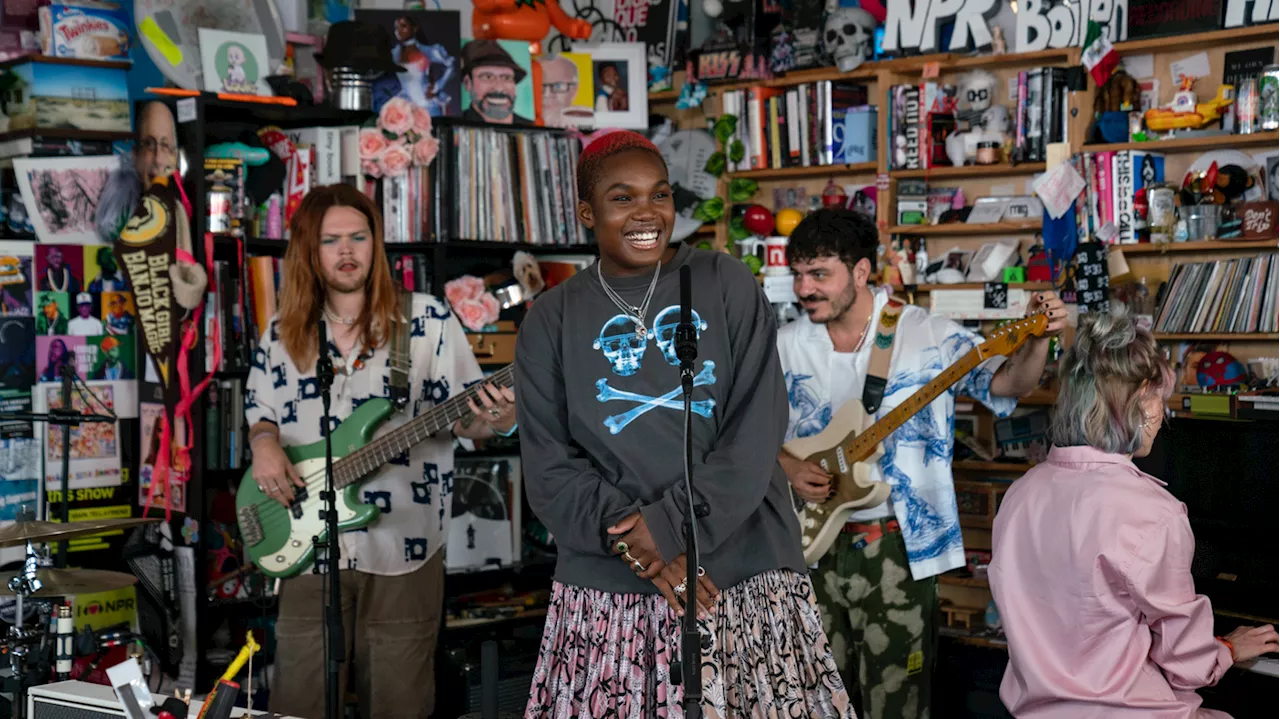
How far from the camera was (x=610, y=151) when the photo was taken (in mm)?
2156

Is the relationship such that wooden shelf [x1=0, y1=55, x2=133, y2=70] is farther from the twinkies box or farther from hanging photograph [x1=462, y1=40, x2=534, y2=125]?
hanging photograph [x1=462, y1=40, x2=534, y2=125]

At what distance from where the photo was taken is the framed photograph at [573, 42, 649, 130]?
16.6ft

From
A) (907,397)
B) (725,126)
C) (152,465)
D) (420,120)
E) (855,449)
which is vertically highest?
(725,126)

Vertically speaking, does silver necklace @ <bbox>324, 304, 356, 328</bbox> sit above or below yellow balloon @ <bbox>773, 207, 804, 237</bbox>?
below

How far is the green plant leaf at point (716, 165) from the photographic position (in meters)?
5.40

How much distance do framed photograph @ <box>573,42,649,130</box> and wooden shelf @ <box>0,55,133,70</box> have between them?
1638 millimetres

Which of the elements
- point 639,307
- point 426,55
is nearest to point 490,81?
point 426,55

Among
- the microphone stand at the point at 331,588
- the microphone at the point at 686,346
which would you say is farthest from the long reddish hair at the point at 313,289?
the microphone at the point at 686,346

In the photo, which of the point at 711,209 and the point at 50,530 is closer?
the point at 50,530

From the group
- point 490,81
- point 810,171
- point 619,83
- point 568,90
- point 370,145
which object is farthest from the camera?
point 810,171

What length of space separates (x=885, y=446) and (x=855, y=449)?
0.09m

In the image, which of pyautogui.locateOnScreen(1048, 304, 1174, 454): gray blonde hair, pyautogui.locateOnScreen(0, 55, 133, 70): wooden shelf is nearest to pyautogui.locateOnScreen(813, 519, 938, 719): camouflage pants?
pyautogui.locateOnScreen(1048, 304, 1174, 454): gray blonde hair

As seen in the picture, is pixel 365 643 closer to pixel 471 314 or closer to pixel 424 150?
pixel 471 314

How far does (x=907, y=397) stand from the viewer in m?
3.21
